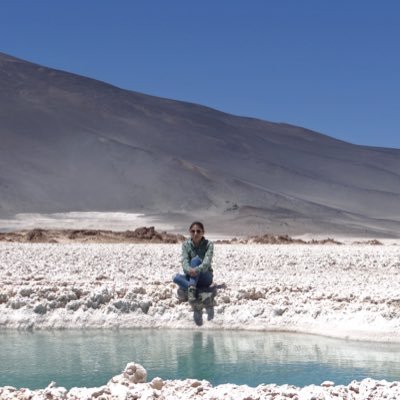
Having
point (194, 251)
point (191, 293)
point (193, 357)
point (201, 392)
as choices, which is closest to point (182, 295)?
point (191, 293)

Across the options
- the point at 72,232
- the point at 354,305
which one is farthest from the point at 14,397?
the point at 72,232

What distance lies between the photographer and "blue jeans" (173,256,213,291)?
9.76 metres

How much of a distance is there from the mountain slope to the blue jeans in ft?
94.4

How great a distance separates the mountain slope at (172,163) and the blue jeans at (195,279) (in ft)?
94.4

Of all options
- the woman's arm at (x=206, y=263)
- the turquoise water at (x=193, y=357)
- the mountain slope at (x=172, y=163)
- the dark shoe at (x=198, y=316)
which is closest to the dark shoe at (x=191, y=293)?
the dark shoe at (x=198, y=316)

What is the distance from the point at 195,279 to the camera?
31.9ft

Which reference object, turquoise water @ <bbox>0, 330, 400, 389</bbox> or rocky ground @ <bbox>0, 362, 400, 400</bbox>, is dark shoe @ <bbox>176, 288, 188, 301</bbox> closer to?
turquoise water @ <bbox>0, 330, 400, 389</bbox>

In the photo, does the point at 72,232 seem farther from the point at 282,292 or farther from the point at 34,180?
the point at 34,180

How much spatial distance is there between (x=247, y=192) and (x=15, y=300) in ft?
149

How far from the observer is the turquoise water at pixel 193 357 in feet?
23.7

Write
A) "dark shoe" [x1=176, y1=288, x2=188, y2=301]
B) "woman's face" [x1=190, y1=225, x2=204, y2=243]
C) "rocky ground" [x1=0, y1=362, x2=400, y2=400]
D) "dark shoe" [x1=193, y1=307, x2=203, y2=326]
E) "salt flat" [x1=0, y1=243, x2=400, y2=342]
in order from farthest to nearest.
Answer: "dark shoe" [x1=176, y1=288, x2=188, y2=301] < "woman's face" [x1=190, y1=225, x2=204, y2=243] < "dark shoe" [x1=193, y1=307, x2=203, y2=326] < "salt flat" [x1=0, y1=243, x2=400, y2=342] < "rocky ground" [x1=0, y1=362, x2=400, y2=400]

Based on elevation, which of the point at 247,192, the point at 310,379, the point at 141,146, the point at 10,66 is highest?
the point at 10,66

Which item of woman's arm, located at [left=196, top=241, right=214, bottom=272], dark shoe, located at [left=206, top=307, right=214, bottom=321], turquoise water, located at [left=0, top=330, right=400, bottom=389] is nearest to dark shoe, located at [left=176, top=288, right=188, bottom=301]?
dark shoe, located at [left=206, top=307, right=214, bottom=321]

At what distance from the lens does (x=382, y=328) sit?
9164 mm
